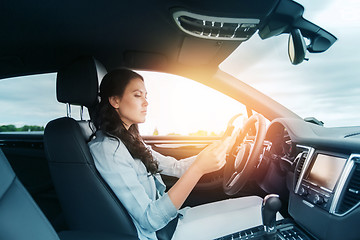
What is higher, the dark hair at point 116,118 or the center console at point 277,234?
the dark hair at point 116,118

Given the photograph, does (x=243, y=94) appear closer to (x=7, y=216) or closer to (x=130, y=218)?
(x=130, y=218)

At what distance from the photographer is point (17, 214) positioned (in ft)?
2.29

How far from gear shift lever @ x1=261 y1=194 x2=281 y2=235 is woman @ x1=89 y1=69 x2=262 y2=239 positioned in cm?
36

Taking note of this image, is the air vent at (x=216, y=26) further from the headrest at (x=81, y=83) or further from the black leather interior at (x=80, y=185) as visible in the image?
the black leather interior at (x=80, y=185)

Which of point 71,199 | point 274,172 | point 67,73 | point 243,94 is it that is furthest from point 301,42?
point 71,199

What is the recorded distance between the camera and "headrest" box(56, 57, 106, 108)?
1624 mm

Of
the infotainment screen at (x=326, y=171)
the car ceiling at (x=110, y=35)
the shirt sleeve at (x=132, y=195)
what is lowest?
the shirt sleeve at (x=132, y=195)

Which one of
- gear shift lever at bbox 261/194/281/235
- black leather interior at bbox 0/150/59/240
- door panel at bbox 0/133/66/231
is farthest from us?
door panel at bbox 0/133/66/231

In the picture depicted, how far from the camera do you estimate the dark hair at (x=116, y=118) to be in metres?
1.52

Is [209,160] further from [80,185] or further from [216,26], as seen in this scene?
[216,26]

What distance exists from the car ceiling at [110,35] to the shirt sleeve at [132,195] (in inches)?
31.1

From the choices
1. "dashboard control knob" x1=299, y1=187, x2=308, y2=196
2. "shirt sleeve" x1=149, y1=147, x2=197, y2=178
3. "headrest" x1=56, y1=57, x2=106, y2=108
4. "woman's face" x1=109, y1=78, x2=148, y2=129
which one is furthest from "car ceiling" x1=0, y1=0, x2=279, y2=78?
"dashboard control knob" x1=299, y1=187, x2=308, y2=196

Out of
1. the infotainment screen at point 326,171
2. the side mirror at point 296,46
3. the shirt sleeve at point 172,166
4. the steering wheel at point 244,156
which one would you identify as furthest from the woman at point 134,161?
the side mirror at point 296,46

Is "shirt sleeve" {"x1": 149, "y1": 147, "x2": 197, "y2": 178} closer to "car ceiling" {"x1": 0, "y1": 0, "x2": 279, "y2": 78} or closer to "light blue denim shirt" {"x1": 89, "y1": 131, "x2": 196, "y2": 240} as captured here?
"light blue denim shirt" {"x1": 89, "y1": 131, "x2": 196, "y2": 240}
